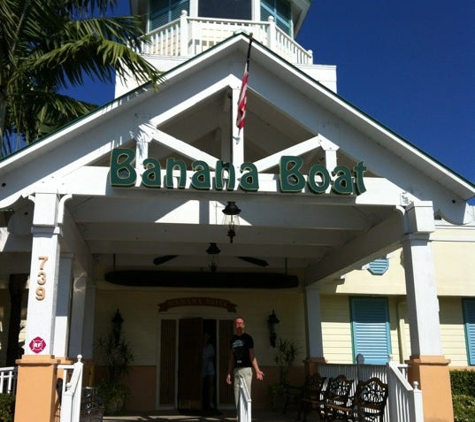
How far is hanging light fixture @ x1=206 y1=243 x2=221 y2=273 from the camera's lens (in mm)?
12156

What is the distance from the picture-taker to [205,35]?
13992 mm

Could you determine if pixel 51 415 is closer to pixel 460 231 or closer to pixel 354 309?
pixel 354 309

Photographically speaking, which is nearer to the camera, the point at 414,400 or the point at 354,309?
the point at 414,400

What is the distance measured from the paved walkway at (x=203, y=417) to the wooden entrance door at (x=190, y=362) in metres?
0.63

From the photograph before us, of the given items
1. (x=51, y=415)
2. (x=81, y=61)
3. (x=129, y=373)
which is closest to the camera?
(x=51, y=415)

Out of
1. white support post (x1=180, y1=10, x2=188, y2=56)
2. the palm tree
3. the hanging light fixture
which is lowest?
the hanging light fixture

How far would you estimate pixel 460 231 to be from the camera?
17547mm

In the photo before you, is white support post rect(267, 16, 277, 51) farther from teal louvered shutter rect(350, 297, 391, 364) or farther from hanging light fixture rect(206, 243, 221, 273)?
teal louvered shutter rect(350, 297, 391, 364)

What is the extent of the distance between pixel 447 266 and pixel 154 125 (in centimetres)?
1150

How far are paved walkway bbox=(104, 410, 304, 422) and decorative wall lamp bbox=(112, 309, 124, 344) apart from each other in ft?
7.17

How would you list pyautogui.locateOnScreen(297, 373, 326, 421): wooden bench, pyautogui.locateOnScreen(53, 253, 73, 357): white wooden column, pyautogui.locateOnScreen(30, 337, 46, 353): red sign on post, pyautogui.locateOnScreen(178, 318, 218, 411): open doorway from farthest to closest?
1. pyautogui.locateOnScreen(178, 318, 218, 411): open doorway
2. pyautogui.locateOnScreen(297, 373, 326, 421): wooden bench
3. pyautogui.locateOnScreen(53, 253, 73, 357): white wooden column
4. pyautogui.locateOnScreen(30, 337, 46, 353): red sign on post

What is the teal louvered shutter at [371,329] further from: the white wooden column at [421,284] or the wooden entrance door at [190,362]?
the white wooden column at [421,284]

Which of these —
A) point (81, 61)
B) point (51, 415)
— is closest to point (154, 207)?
point (81, 61)

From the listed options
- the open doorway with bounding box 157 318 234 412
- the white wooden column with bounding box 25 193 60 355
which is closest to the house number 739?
the white wooden column with bounding box 25 193 60 355
